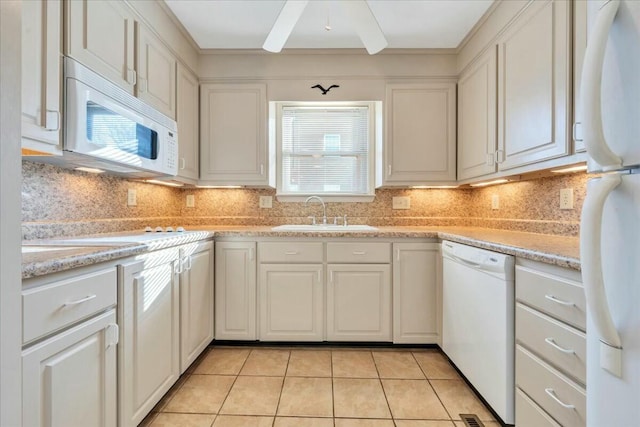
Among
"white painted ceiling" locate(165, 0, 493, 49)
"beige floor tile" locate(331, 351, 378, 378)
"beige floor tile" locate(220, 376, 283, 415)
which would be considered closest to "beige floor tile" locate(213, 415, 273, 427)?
"beige floor tile" locate(220, 376, 283, 415)

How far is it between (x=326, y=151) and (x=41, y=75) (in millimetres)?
2176

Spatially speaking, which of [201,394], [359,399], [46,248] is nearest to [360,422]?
[359,399]

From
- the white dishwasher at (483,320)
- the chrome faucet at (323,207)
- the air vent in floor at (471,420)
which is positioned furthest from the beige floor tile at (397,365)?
the chrome faucet at (323,207)

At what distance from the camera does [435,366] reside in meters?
2.19

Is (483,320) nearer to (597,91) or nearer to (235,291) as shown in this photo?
(597,91)

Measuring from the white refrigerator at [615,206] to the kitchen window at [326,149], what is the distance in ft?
7.48

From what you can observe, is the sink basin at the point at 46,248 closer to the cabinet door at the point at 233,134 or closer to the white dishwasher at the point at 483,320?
the cabinet door at the point at 233,134

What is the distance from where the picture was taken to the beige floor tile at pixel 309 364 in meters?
2.08

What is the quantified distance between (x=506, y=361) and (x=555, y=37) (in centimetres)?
158

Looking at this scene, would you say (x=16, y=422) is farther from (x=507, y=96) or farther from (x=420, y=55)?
(x=420, y=55)

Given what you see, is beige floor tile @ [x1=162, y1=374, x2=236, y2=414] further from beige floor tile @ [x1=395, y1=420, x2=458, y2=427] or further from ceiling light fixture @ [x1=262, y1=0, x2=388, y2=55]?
ceiling light fixture @ [x1=262, y1=0, x2=388, y2=55]

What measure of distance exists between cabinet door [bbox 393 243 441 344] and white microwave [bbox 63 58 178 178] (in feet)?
5.83

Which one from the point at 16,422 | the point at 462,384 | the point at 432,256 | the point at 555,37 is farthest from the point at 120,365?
the point at 555,37

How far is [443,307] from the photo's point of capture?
2.27m
